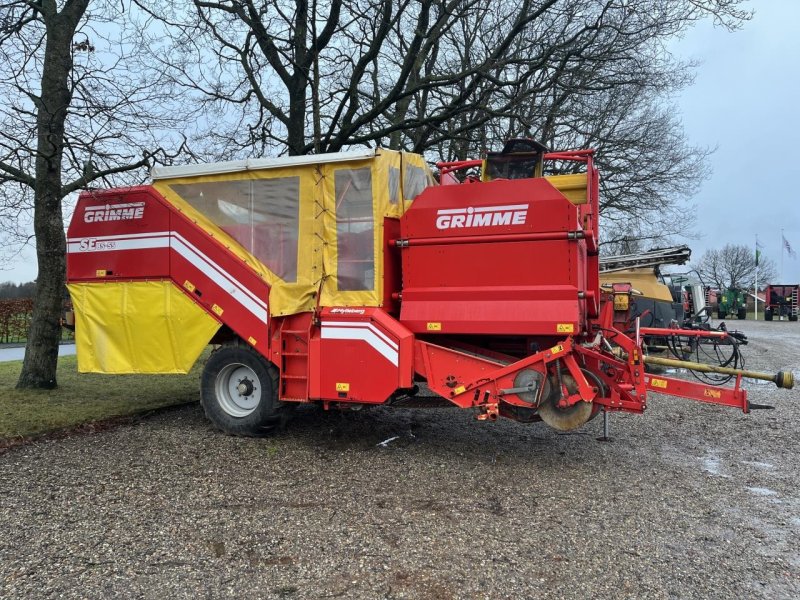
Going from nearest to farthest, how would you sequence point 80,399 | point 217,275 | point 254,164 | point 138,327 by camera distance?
point 254,164 < point 217,275 < point 138,327 < point 80,399

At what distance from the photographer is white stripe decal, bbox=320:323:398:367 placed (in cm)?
553

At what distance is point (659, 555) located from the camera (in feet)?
12.0

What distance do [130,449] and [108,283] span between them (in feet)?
6.62

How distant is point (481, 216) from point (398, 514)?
2.72 m

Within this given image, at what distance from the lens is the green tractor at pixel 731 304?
4334cm

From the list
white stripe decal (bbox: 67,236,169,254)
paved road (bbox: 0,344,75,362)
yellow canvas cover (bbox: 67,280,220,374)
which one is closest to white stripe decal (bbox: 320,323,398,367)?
yellow canvas cover (bbox: 67,280,220,374)

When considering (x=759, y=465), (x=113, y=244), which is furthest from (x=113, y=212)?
(x=759, y=465)

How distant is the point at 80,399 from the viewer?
7.50 m

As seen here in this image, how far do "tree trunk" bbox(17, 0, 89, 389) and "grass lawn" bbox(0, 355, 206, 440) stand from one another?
1.34ft

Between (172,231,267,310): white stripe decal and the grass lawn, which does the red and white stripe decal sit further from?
the grass lawn

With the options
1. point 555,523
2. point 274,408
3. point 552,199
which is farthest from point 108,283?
point 555,523

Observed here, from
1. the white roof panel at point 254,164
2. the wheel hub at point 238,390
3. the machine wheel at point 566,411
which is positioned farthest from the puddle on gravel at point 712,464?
the wheel hub at point 238,390

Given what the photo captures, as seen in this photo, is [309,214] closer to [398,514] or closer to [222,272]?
[222,272]

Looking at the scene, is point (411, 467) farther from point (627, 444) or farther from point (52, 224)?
point (52, 224)
